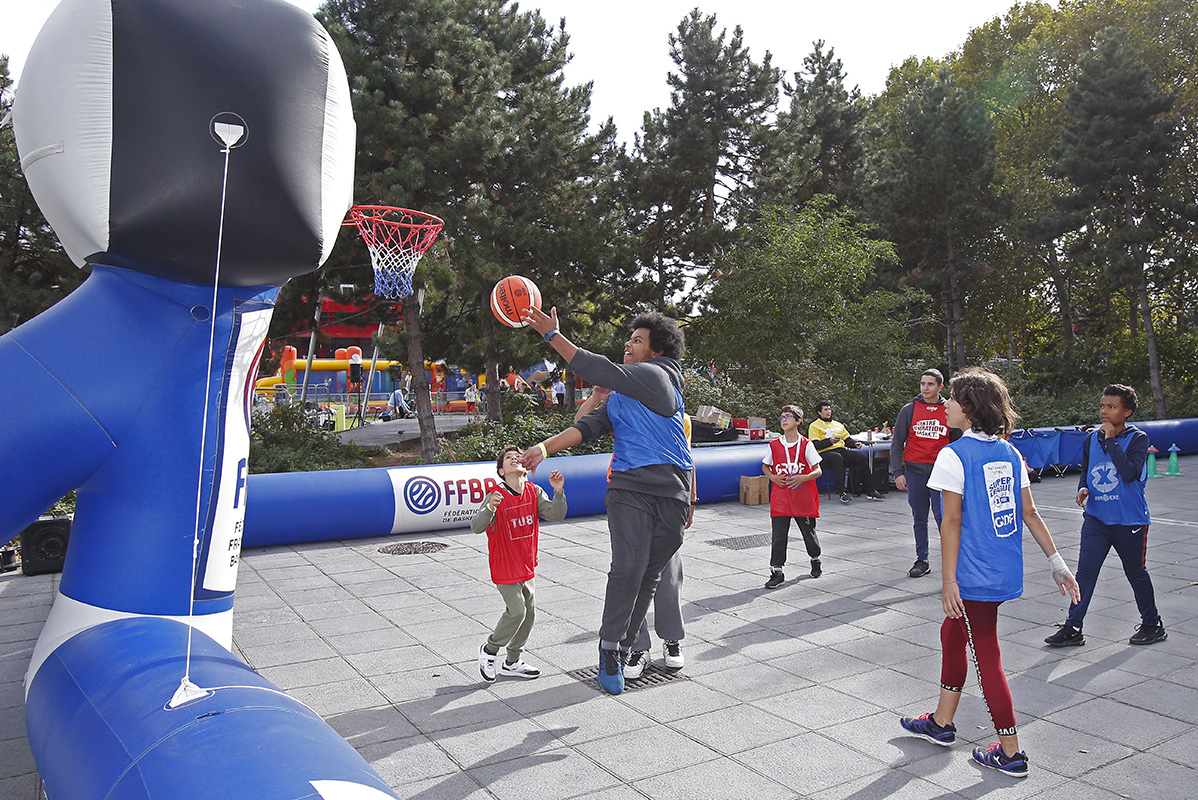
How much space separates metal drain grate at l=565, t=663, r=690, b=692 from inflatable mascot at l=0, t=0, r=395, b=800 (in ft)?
8.02

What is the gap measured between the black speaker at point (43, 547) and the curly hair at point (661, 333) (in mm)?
6586

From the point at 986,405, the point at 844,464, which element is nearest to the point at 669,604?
the point at 986,405

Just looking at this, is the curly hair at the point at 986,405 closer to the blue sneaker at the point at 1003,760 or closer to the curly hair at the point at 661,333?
the blue sneaker at the point at 1003,760

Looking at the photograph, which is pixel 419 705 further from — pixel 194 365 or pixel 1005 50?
pixel 1005 50

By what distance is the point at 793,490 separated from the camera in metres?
7.80

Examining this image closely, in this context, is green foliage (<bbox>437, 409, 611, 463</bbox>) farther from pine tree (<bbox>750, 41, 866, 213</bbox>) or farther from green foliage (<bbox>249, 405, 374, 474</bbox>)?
pine tree (<bbox>750, 41, 866, 213</bbox>)

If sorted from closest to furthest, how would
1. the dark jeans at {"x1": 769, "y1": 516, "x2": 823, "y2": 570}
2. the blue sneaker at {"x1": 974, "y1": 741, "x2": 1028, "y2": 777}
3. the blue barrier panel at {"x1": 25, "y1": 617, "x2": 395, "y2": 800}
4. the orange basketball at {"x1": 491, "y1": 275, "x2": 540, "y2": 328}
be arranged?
1. the blue barrier panel at {"x1": 25, "y1": 617, "x2": 395, "y2": 800}
2. the blue sneaker at {"x1": 974, "y1": 741, "x2": 1028, "y2": 777}
3. the orange basketball at {"x1": 491, "y1": 275, "x2": 540, "y2": 328}
4. the dark jeans at {"x1": 769, "y1": 516, "x2": 823, "y2": 570}

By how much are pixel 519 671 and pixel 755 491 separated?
7837 millimetres

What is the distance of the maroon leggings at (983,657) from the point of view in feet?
12.8

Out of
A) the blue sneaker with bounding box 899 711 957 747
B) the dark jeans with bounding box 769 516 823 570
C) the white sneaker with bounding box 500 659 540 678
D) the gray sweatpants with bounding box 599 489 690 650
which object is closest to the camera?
the blue sneaker with bounding box 899 711 957 747

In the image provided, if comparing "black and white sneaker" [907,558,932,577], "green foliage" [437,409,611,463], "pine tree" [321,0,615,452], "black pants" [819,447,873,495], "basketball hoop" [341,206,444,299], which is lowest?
"black and white sneaker" [907,558,932,577]

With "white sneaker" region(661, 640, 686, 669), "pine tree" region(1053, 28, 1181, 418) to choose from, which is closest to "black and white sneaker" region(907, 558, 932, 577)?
"white sneaker" region(661, 640, 686, 669)

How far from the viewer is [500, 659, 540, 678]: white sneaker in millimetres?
5223

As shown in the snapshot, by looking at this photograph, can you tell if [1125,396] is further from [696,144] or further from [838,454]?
[696,144]
